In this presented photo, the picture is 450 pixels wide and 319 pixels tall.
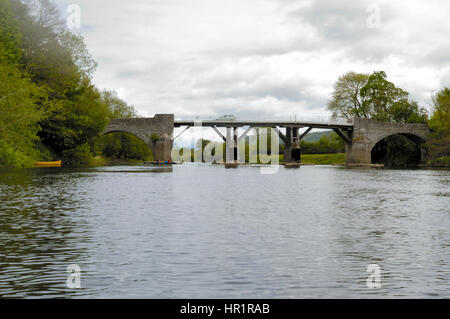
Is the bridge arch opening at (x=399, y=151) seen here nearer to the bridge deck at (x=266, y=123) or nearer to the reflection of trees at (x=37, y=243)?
the bridge deck at (x=266, y=123)

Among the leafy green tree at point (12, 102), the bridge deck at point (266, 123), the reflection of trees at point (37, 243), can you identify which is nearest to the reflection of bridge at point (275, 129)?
the bridge deck at point (266, 123)

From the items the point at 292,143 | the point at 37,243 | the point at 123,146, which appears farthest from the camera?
the point at 123,146

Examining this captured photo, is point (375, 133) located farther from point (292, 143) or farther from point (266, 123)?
point (266, 123)

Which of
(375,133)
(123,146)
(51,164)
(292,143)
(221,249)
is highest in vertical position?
(375,133)

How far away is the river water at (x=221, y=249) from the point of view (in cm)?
888

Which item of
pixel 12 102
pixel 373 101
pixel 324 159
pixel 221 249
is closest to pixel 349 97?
pixel 373 101

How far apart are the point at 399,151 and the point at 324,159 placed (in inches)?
950

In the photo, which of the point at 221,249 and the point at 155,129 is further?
the point at 155,129

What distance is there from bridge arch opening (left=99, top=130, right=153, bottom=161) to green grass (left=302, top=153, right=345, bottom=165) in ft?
119

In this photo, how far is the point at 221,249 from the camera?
1232 cm

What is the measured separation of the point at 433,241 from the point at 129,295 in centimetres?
864

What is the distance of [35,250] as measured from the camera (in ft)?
39.1

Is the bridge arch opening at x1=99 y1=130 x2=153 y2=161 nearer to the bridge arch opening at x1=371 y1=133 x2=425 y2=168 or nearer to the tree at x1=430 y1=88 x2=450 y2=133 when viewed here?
the bridge arch opening at x1=371 y1=133 x2=425 y2=168

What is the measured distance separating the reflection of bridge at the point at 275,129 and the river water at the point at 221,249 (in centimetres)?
7384
